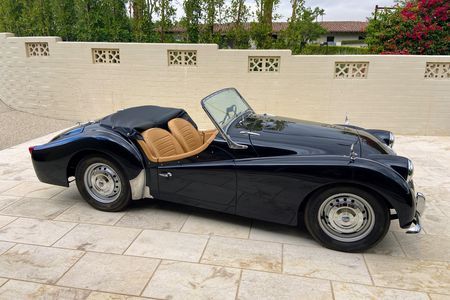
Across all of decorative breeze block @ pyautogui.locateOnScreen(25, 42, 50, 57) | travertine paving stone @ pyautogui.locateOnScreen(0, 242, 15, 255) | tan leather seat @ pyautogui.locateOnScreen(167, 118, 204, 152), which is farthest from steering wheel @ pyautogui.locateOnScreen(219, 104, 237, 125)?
decorative breeze block @ pyautogui.locateOnScreen(25, 42, 50, 57)

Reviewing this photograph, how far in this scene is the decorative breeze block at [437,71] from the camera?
706cm

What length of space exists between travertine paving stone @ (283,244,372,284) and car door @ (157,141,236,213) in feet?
2.41

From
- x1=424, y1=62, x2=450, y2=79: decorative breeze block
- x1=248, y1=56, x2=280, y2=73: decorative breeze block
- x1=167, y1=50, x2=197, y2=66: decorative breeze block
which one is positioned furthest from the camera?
x1=167, y1=50, x2=197, y2=66: decorative breeze block

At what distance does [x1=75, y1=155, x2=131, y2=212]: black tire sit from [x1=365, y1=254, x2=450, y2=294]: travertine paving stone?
2.48m

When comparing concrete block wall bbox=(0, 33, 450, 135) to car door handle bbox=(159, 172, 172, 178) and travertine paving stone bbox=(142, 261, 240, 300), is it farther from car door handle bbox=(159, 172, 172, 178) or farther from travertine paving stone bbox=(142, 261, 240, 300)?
travertine paving stone bbox=(142, 261, 240, 300)

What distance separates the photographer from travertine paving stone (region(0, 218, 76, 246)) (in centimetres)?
330

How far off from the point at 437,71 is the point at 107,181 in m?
6.74

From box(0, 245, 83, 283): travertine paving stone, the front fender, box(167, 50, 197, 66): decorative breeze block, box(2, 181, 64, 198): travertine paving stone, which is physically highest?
box(167, 50, 197, 66): decorative breeze block

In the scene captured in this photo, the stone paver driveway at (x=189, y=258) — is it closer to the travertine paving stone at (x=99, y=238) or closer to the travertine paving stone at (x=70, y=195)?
the travertine paving stone at (x=99, y=238)

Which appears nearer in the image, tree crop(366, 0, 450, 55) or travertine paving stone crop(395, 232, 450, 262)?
travertine paving stone crop(395, 232, 450, 262)

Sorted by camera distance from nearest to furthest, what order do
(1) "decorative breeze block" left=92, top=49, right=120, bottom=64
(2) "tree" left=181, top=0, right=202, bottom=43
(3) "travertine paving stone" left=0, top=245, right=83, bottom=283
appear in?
(3) "travertine paving stone" left=0, top=245, right=83, bottom=283
(1) "decorative breeze block" left=92, top=49, right=120, bottom=64
(2) "tree" left=181, top=0, right=202, bottom=43

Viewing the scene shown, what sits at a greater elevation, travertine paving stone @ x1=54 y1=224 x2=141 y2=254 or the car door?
the car door

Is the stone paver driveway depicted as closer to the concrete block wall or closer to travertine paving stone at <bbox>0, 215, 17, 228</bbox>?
travertine paving stone at <bbox>0, 215, 17, 228</bbox>

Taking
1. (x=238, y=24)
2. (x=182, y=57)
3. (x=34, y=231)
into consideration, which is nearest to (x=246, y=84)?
(x=182, y=57)
